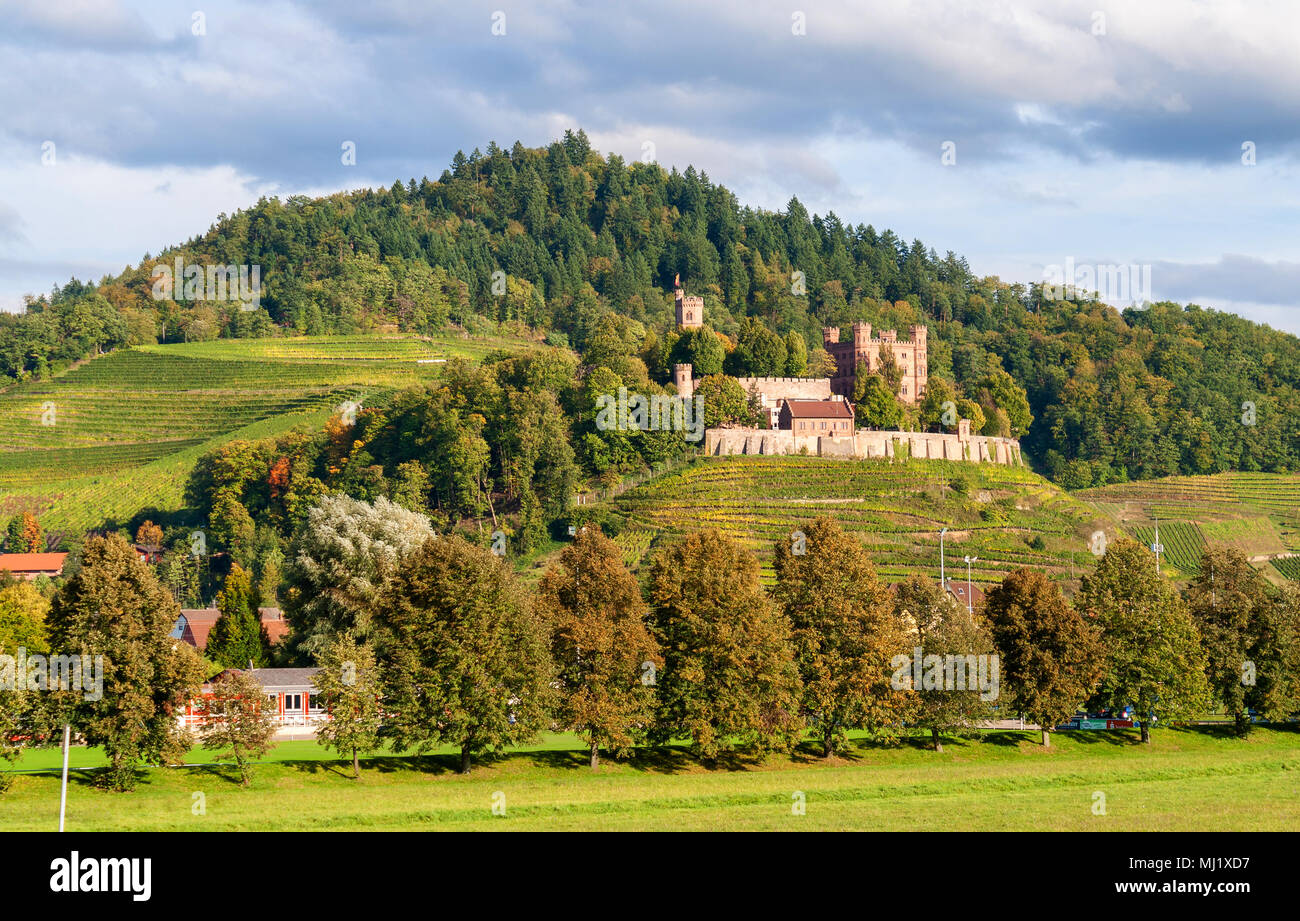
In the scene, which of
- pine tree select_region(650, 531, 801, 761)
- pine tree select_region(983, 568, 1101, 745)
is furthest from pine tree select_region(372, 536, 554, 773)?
pine tree select_region(983, 568, 1101, 745)

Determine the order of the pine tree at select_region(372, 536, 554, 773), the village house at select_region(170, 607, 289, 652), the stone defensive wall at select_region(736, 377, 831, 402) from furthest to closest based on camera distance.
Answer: the stone defensive wall at select_region(736, 377, 831, 402)
the village house at select_region(170, 607, 289, 652)
the pine tree at select_region(372, 536, 554, 773)

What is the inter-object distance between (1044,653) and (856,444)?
60851 millimetres

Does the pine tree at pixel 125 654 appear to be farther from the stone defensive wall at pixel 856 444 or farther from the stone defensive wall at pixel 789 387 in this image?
the stone defensive wall at pixel 789 387

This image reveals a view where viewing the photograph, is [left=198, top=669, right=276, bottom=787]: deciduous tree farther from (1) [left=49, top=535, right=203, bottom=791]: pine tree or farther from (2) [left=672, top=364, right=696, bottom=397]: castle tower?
(2) [left=672, top=364, right=696, bottom=397]: castle tower

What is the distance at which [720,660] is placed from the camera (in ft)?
171

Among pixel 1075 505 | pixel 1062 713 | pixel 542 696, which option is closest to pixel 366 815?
pixel 542 696

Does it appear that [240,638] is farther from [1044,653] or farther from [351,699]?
[1044,653]

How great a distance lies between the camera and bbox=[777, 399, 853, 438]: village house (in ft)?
389

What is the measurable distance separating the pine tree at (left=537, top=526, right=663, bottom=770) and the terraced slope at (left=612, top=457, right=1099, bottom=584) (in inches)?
1472

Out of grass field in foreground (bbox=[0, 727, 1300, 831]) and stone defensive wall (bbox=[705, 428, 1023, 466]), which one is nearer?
grass field in foreground (bbox=[0, 727, 1300, 831])

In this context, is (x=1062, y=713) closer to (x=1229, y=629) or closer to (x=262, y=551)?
(x=1229, y=629)

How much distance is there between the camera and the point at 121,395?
A: 5630 inches

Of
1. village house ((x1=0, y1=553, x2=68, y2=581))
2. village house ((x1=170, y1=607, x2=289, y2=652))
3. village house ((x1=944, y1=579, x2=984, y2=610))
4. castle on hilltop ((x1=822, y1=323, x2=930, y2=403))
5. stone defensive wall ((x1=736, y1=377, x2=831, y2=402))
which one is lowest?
village house ((x1=170, y1=607, x2=289, y2=652))

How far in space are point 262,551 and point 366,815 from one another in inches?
2895
